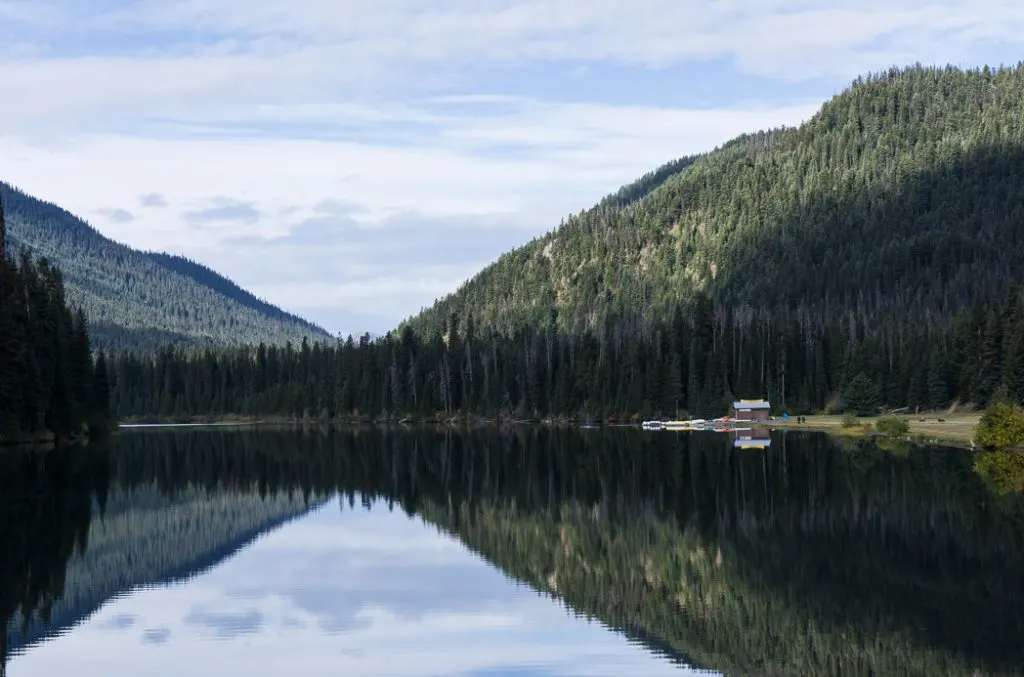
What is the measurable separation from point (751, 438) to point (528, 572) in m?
80.5

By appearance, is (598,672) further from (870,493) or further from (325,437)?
(325,437)

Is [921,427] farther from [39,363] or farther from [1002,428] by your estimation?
[39,363]

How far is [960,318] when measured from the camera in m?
155

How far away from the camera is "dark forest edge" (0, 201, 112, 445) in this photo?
4129 inches

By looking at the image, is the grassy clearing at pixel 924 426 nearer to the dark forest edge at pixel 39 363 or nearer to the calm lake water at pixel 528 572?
the calm lake water at pixel 528 572

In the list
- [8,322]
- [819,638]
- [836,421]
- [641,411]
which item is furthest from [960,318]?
[819,638]

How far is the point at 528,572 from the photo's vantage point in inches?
1688

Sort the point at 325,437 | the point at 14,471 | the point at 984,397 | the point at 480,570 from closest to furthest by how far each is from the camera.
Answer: the point at 480,570 → the point at 14,471 → the point at 984,397 → the point at 325,437

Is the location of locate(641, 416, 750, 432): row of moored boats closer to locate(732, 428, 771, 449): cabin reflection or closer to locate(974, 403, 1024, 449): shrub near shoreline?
locate(732, 428, 771, 449): cabin reflection

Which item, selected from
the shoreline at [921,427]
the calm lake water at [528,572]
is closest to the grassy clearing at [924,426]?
the shoreline at [921,427]

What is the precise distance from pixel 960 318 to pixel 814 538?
117 meters

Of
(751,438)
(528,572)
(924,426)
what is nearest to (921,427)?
(924,426)

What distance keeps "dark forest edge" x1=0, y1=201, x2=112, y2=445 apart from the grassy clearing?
6740 centimetres

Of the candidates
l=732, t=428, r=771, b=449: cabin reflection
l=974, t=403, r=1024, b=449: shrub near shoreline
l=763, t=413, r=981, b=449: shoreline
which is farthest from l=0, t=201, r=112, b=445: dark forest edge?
l=974, t=403, r=1024, b=449: shrub near shoreline
